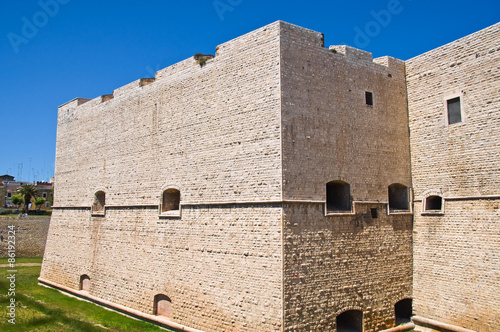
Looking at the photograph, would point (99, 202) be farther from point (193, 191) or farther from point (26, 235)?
point (26, 235)

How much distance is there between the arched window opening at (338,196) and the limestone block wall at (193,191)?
7.30ft

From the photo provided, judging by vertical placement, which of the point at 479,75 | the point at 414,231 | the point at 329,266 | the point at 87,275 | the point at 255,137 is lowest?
the point at 87,275

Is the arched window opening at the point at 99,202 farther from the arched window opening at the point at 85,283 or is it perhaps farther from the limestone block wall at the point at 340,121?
the limestone block wall at the point at 340,121

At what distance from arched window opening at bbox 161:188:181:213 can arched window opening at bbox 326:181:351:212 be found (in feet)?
16.0

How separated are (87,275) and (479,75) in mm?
15356

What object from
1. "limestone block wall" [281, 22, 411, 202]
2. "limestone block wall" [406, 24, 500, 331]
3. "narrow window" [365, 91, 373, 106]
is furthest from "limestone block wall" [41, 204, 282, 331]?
"limestone block wall" [406, 24, 500, 331]

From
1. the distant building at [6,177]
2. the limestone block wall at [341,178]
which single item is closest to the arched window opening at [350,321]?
the limestone block wall at [341,178]

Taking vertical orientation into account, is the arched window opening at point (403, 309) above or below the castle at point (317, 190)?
below

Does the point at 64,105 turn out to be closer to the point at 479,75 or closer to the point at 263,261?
the point at 263,261

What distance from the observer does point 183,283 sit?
12000 millimetres

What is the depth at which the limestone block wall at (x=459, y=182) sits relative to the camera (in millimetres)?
10516

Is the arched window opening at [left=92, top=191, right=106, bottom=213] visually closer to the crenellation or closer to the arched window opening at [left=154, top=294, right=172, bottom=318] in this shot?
the crenellation

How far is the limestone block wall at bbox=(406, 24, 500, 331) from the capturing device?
10516 millimetres

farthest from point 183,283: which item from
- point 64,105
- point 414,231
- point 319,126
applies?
point 64,105
